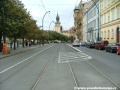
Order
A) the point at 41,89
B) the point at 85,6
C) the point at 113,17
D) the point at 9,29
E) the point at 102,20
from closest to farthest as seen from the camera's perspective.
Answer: the point at 41,89, the point at 9,29, the point at 113,17, the point at 102,20, the point at 85,6

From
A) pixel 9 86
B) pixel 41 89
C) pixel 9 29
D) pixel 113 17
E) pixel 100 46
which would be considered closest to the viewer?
pixel 41 89

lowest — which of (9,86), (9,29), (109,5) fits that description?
(9,86)

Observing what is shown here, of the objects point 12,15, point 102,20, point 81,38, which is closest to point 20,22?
point 12,15

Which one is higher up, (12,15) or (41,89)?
(12,15)

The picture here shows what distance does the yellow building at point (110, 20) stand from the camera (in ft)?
174

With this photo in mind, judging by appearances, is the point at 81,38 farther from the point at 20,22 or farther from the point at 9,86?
the point at 9,86

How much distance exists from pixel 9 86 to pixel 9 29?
27.1m

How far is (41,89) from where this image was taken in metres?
9.70

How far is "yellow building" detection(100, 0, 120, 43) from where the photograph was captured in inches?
2082

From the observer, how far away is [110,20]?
59750 millimetres

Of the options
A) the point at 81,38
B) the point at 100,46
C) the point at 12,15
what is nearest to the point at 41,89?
the point at 12,15

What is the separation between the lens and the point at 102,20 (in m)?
69.5

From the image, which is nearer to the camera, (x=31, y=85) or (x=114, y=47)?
(x=31, y=85)

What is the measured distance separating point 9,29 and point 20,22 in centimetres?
527
